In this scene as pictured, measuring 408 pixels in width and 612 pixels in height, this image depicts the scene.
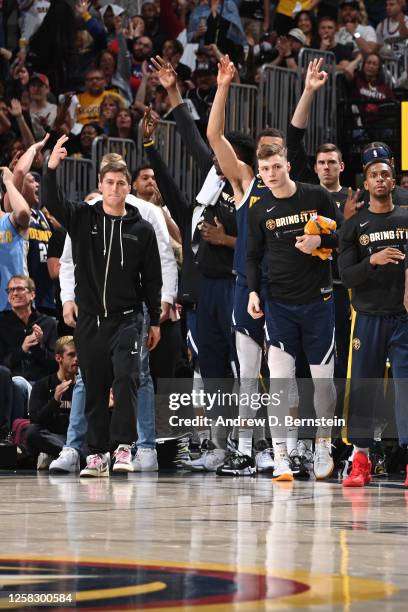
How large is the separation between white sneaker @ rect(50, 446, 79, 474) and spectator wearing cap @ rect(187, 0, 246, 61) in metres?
8.13

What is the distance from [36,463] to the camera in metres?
9.53

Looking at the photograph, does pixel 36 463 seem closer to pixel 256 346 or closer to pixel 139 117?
pixel 256 346

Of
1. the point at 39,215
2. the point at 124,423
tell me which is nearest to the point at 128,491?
the point at 124,423

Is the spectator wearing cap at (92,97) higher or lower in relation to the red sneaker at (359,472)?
higher

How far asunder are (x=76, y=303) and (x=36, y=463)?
1.53 m

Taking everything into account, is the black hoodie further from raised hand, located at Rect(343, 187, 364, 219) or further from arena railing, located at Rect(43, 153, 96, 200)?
arena railing, located at Rect(43, 153, 96, 200)

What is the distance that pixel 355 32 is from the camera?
52.2 ft

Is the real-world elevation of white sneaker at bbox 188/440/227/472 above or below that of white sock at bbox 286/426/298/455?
below

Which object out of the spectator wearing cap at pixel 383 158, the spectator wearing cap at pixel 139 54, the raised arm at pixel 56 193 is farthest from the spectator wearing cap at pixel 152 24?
the spectator wearing cap at pixel 383 158

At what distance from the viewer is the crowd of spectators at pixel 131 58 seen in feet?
42.6

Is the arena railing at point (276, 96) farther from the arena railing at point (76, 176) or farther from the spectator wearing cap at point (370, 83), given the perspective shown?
the arena railing at point (76, 176)

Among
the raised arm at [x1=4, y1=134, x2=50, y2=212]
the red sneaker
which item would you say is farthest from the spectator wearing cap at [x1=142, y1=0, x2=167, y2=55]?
the red sneaker

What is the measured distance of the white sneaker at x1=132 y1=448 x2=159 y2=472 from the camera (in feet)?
29.2

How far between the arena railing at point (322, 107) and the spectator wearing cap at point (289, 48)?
96 cm
